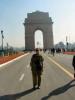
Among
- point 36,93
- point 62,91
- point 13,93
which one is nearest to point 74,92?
point 62,91

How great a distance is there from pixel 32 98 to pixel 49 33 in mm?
136242

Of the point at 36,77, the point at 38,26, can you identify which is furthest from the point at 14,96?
the point at 38,26

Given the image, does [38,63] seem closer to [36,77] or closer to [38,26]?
[36,77]

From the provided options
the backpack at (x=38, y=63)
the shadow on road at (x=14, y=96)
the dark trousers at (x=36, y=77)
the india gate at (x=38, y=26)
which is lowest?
the shadow on road at (x=14, y=96)

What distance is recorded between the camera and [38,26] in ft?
474

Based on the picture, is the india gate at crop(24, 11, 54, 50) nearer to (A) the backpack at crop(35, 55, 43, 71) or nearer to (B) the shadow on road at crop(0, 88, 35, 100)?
(A) the backpack at crop(35, 55, 43, 71)

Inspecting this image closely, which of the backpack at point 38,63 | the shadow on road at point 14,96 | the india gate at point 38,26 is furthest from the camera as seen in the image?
the india gate at point 38,26

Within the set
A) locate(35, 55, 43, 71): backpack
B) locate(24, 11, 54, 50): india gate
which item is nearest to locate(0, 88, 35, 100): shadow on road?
locate(35, 55, 43, 71): backpack

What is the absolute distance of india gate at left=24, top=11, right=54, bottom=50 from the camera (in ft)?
467

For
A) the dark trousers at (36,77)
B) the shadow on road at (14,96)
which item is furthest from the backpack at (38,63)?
the shadow on road at (14,96)

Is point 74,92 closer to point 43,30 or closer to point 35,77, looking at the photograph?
point 35,77

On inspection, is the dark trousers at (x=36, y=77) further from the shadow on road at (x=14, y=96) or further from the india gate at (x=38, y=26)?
the india gate at (x=38, y=26)

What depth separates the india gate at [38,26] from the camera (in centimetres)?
14238

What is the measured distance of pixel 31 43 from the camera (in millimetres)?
145125
